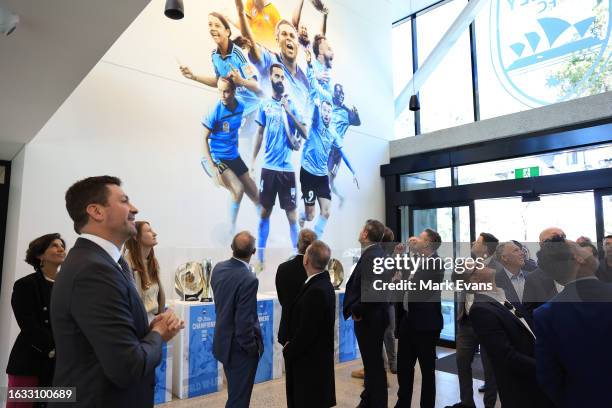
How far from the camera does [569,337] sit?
1.66 metres

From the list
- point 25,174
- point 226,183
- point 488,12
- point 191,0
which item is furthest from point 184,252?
point 488,12

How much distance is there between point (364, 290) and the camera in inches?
130

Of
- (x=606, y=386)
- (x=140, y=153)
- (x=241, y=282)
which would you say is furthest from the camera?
(x=140, y=153)

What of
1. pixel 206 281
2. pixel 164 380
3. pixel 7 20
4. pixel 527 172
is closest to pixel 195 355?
pixel 164 380

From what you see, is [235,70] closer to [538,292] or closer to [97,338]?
[538,292]

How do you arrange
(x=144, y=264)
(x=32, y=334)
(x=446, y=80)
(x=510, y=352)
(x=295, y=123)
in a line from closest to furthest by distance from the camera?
(x=510, y=352)
(x=32, y=334)
(x=144, y=264)
(x=295, y=123)
(x=446, y=80)

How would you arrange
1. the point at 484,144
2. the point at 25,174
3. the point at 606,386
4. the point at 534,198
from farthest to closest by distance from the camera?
the point at 484,144
the point at 534,198
the point at 25,174
the point at 606,386

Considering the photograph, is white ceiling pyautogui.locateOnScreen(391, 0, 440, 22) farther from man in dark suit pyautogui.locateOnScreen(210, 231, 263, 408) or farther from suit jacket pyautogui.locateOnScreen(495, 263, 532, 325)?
man in dark suit pyautogui.locateOnScreen(210, 231, 263, 408)

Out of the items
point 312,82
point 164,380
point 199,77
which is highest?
point 312,82

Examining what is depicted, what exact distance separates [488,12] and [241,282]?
23.5ft

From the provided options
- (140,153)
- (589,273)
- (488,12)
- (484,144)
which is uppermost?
(488,12)

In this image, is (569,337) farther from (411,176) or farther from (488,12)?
(488,12)

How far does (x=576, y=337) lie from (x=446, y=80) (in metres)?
6.93

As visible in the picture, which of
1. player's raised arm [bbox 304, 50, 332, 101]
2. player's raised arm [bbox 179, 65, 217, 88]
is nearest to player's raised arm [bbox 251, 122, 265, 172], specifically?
player's raised arm [bbox 179, 65, 217, 88]
